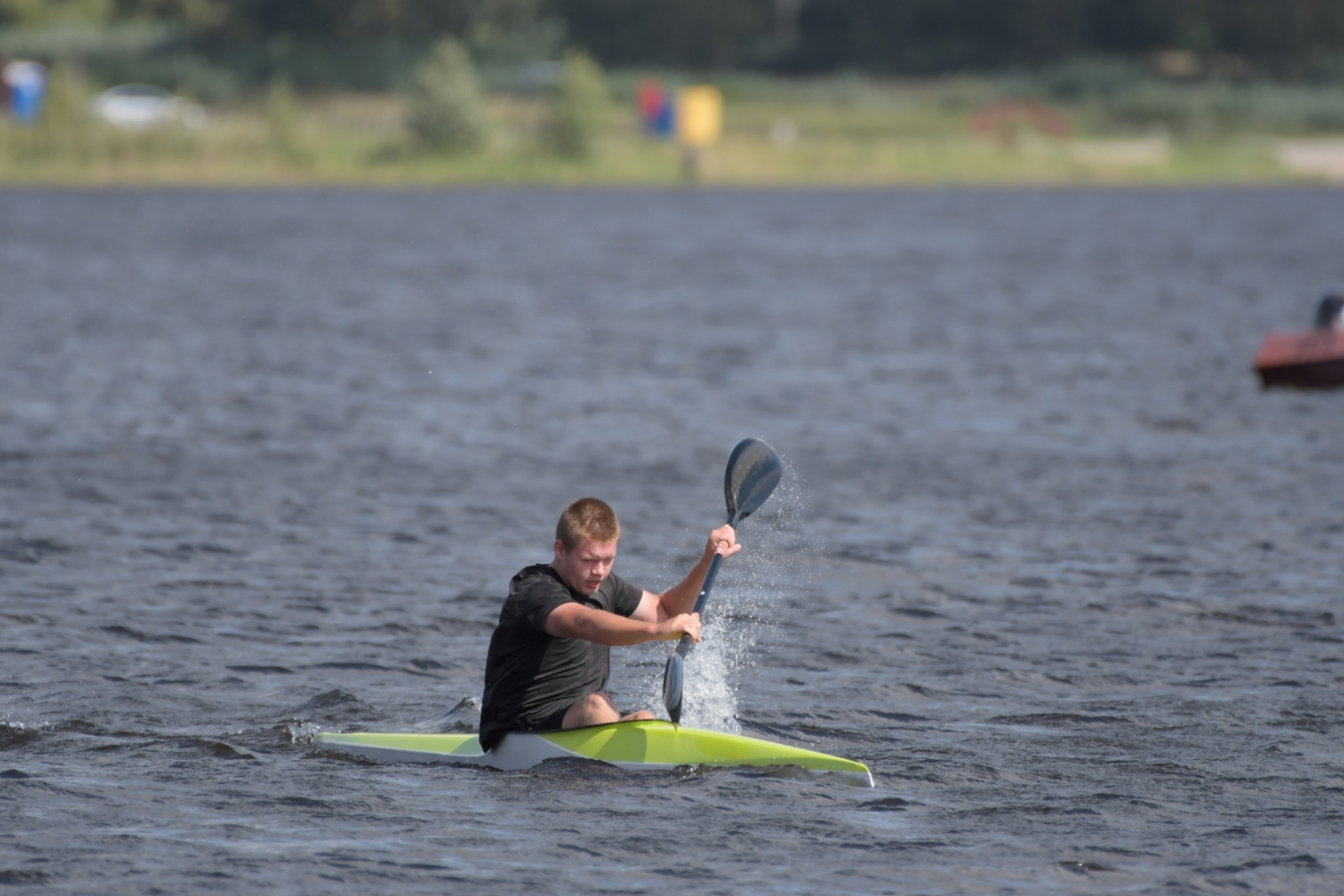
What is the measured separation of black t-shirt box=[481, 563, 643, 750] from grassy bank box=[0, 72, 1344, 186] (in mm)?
48450

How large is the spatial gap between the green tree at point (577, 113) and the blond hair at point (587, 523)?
56386 mm

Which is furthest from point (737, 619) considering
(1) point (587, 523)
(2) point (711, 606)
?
(1) point (587, 523)

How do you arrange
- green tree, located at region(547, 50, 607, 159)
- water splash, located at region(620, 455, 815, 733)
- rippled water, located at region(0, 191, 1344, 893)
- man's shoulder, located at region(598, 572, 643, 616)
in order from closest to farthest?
rippled water, located at region(0, 191, 1344, 893), man's shoulder, located at region(598, 572, 643, 616), water splash, located at region(620, 455, 815, 733), green tree, located at region(547, 50, 607, 159)

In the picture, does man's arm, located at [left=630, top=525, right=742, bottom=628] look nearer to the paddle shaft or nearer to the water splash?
the paddle shaft

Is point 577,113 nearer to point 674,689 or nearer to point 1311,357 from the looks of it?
point 1311,357

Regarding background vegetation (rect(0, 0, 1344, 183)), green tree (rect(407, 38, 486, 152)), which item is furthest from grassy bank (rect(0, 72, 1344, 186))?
green tree (rect(407, 38, 486, 152))

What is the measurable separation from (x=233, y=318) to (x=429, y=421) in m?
12.9

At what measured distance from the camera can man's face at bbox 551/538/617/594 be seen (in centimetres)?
869

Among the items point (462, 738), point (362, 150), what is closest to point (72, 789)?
point (462, 738)

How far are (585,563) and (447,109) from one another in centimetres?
5645

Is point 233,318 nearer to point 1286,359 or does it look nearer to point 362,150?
point 1286,359

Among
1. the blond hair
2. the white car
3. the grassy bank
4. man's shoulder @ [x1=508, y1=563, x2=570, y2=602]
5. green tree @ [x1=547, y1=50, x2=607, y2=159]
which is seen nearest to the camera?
the blond hair

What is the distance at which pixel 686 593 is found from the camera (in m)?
→ 9.21

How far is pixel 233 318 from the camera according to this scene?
3288 cm
